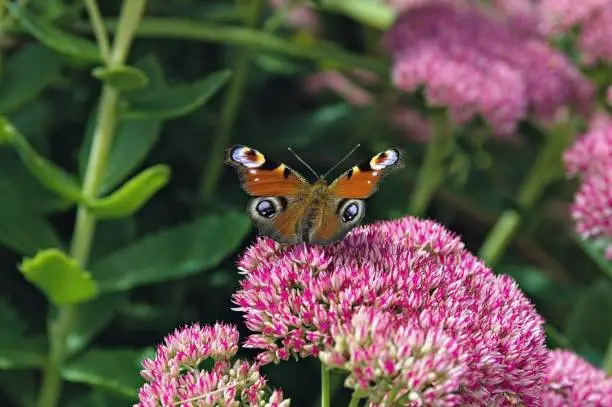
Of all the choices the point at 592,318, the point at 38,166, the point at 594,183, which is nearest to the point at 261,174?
the point at 38,166

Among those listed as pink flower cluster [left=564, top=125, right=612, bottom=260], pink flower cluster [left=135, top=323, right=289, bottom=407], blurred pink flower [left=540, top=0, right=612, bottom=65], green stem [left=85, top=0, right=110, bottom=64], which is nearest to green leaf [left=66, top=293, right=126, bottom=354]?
green stem [left=85, top=0, right=110, bottom=64]

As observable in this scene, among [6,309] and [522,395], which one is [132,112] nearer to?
[6,309]

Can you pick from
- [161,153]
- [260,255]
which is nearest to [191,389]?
[260,255]

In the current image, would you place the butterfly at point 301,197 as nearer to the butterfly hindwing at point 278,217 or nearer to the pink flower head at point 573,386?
the butterfly hindwing at point 278,217

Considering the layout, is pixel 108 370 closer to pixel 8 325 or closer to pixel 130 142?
pixel 8 325

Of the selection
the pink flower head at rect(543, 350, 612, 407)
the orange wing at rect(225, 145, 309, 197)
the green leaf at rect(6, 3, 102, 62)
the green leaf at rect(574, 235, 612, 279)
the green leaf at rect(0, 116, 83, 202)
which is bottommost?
the pink flower head at rect(543, 350, 612, 407)

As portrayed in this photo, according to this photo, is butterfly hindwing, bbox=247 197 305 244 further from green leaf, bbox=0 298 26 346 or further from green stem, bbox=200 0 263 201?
green stem, bbox=200 0 263 201

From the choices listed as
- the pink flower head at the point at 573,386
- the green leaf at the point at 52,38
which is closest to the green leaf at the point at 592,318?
the pink flower head at the point at 573,386
